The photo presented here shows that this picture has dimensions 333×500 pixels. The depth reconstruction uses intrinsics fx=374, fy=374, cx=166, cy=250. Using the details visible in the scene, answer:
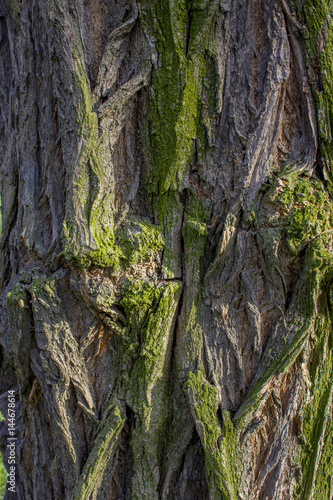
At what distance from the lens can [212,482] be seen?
1.41 meters

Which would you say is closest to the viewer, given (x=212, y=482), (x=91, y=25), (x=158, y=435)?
(x=212, y=482)

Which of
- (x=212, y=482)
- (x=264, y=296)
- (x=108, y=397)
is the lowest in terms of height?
(x=212, y=482)

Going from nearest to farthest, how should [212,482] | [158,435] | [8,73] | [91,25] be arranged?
[212,482] → [158,435] → [91,25] → [8,73]

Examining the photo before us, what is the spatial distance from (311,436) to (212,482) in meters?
0.46

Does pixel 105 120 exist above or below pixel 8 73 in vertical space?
below

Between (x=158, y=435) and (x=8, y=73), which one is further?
(x=8, y=73)

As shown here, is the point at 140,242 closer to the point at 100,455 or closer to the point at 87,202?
the point at 87,202

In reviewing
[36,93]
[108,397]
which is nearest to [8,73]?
[36,93]

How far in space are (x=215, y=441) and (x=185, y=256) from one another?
0.73m

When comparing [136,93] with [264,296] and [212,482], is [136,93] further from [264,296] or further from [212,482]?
[212,482]

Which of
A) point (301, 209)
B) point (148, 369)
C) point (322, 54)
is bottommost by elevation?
point (148, 369)

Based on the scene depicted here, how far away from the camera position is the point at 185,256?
1595 millimetres

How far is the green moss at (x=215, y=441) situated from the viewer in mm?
1410

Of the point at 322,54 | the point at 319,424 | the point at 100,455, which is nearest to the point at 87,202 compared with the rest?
the point at 100,455
